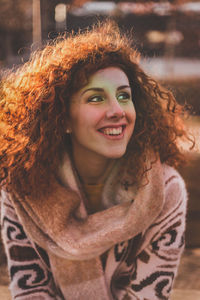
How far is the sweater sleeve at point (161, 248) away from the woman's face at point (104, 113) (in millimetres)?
285

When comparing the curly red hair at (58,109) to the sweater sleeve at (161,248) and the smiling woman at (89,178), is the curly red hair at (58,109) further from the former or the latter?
the sweater sleeve at (161,248)

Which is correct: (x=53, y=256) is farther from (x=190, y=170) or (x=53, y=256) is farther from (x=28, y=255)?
(x=190, y=170)

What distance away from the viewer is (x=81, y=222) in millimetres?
1843

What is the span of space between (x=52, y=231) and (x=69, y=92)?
0.56 meters

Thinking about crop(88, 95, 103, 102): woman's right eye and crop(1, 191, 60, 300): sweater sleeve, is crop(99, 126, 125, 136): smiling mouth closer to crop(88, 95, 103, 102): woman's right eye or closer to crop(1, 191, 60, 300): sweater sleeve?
crop(88, 95, 103, 102): woman's right eye

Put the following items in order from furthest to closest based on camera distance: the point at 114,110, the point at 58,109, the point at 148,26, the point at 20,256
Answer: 1. the point at 148,26
2. the point at 20,256
3. the point at 58,109
4. the point at 114,110

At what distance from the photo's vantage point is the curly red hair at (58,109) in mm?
1768

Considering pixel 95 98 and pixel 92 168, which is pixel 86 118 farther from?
pixel 92 168

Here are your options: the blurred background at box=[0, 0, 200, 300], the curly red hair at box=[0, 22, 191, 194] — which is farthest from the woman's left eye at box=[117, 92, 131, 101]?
the blurred background at box=[0, 0, 200, 300]

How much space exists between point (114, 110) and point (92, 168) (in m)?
0.35

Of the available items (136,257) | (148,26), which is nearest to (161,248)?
(136,257)

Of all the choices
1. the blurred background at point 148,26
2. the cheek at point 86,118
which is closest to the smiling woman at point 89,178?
the cheek at point 86,118

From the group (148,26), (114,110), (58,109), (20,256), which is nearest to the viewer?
(114,110)

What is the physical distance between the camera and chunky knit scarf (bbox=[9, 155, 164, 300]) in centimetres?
176
